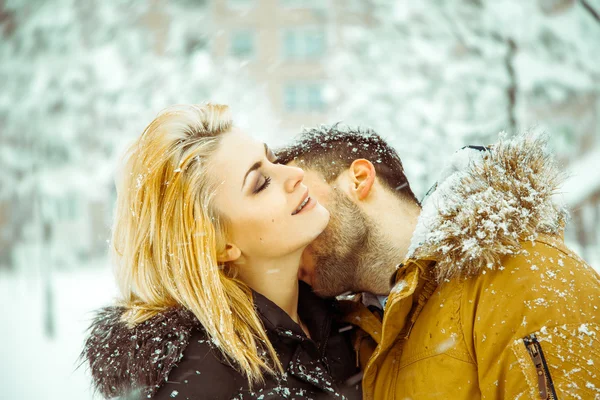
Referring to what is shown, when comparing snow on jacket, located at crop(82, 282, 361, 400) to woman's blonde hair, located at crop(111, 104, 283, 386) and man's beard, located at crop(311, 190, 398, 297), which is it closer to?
woman's blonde hair, located at crop(111, 104, 283, 386)

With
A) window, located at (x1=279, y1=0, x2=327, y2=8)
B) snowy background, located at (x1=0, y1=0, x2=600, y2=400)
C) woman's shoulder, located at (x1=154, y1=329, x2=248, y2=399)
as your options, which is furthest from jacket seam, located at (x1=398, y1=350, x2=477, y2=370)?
window, located at (x1=279, y1=0, x2=327, y2=8)

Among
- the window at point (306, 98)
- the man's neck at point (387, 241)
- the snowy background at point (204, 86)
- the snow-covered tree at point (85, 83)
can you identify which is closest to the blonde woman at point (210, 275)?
the man's neck at point (387, 241)

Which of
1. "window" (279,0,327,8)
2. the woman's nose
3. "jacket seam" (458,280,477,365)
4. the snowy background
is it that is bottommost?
"window" (279,0,327,8)

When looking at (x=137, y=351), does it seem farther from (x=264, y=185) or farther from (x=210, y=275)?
(x=264, y=185)

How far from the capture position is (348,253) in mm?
2738

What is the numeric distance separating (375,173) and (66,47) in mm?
9373

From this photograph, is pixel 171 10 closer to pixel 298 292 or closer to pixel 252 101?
pixel 252 101

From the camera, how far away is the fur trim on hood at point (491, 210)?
6.80 feet

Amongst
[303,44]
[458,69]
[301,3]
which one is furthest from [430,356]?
[301,3]

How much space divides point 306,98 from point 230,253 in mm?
32728

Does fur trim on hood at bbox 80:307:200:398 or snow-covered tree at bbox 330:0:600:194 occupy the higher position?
fur trim on hood at bbox 80:307:200:398

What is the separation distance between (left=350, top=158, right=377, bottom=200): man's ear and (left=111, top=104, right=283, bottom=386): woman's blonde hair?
70cm

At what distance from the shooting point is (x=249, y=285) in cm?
262

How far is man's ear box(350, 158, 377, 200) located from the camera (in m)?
2.75
